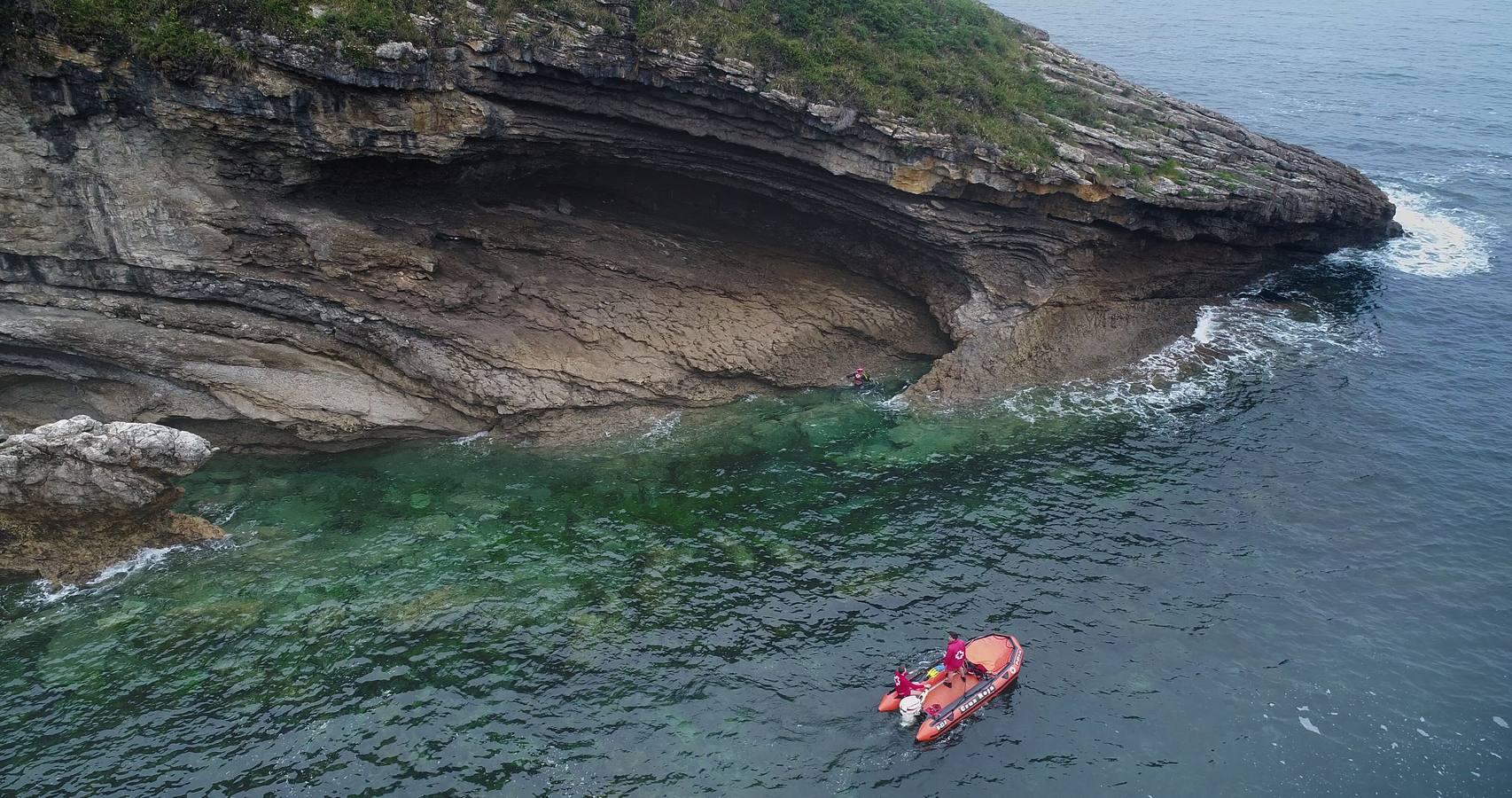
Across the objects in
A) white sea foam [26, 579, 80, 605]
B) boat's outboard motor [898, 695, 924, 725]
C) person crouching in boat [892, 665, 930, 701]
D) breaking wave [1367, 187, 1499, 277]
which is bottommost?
white sea foam [26, 579, 80, 605]

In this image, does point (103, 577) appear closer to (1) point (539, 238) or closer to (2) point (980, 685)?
(1) point (539, 238)

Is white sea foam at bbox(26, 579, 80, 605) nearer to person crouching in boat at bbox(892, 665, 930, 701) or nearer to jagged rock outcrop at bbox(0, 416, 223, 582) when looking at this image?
jagged rock outcrop at bbox(0, 416, 223, 582)

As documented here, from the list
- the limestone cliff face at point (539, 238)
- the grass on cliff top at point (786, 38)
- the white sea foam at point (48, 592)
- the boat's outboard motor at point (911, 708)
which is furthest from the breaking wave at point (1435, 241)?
the white sea foam at point (48, 592)

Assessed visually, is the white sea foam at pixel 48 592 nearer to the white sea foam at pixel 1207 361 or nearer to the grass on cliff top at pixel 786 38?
the grass on cliff top at pixel 786 38

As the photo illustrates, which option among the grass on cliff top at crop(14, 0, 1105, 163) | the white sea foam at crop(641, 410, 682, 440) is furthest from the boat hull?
the grass on cliff top at crop(14, 0, 1105, 163)

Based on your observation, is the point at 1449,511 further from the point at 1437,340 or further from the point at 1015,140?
the point at 1015,140

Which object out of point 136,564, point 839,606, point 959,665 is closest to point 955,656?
Answer: point 959,665
